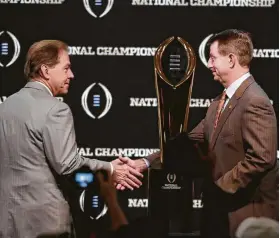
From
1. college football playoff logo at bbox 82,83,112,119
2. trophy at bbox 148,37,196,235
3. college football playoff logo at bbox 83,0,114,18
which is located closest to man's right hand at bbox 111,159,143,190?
trophy at bbox 148,37,196,235

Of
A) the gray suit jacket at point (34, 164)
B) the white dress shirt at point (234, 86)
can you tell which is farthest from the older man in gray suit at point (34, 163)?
the white dress shirt at point (234, 86)

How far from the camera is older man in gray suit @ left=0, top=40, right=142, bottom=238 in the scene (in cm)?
272

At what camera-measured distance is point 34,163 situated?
9.01 ft

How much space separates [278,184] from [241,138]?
33cm

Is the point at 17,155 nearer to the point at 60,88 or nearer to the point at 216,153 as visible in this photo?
the point at 60,88

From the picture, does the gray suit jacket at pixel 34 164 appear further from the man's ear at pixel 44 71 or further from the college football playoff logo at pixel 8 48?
the college football playoff logo at pixel 8 48

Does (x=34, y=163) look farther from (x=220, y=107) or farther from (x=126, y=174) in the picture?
(x=220, y=107)

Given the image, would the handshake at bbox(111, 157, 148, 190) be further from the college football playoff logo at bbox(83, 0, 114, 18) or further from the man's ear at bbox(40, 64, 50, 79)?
the college football playoff logo at bbox(83, 0, 114, 18)

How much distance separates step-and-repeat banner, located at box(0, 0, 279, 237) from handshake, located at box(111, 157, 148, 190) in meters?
0.74

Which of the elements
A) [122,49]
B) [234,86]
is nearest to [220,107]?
[234,86]

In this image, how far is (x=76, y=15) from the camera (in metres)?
4.15

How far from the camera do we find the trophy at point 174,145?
10.1 ft

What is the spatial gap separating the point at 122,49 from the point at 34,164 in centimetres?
162

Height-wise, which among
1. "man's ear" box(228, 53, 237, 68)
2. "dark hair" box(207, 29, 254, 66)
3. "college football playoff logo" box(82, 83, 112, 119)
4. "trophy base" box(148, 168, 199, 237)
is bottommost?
"trophy base" box(148, 168, 199, 237)
